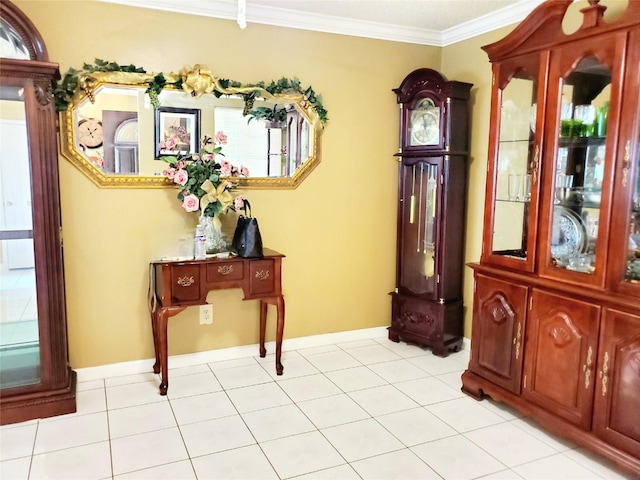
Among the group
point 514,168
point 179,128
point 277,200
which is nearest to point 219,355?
point 277,200

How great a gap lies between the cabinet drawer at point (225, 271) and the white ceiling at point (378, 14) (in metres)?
1.57

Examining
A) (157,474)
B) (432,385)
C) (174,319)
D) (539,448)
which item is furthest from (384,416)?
(174,319)

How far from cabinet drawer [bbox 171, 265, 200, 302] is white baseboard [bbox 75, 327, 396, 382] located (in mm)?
627

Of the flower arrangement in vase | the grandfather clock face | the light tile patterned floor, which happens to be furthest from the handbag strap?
the grandfather clock face

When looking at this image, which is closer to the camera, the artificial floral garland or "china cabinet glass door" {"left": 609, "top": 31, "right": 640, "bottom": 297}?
"china cabinet glass door" {"left": 609, "top": 31, "right": 640, "bottom": 297}

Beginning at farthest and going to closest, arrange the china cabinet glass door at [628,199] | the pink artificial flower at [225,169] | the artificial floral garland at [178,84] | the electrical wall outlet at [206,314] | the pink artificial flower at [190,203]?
the electrical wall outlet at [206,314] < the pink artificial flower at [225,169] < the pink artificial flower at [190,203] < the artificial floral garland at [178,84] < the china cabinet glass door at [628,199]

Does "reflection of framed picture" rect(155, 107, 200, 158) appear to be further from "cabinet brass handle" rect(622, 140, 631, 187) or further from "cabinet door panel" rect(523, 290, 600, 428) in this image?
"cabinet brass handle" rect(622, 140, 631, 187)

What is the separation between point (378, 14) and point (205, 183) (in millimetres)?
1637

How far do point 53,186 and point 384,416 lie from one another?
2.09 metres

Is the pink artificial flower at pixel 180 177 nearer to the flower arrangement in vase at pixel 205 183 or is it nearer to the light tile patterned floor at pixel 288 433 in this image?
the flower arrangement in vase at pixel 205 183

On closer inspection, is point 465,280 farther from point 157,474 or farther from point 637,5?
point 157,474

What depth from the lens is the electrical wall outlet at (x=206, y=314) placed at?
3.28 meters

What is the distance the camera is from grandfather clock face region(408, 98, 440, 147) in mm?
3402

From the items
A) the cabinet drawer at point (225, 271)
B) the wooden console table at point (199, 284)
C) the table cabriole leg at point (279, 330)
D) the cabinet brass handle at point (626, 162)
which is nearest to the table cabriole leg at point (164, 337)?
the wooden console table at point (199, 284)
